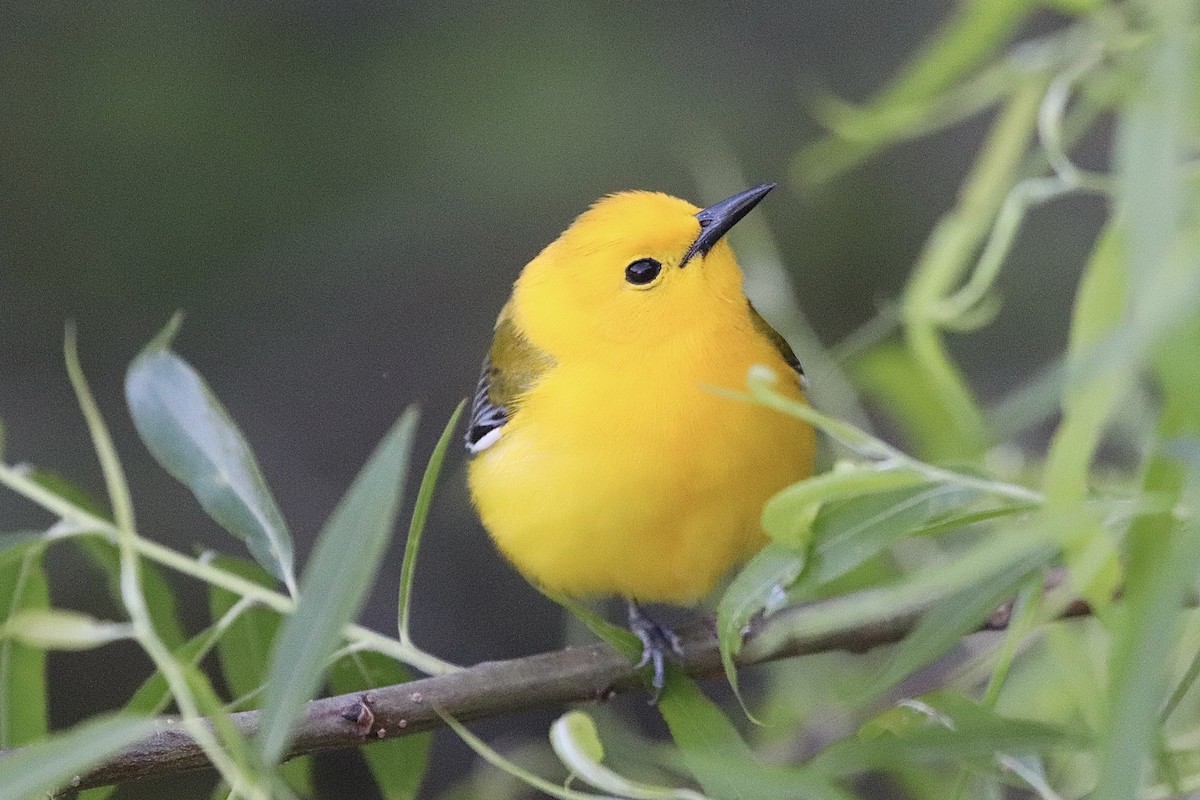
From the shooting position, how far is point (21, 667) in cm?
108

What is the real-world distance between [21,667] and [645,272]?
829mm

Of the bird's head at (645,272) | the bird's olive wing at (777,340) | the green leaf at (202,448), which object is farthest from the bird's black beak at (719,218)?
the green leaf at (202,448)

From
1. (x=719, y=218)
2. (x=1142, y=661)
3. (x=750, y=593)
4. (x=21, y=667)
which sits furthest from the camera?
(x=719, y=218)

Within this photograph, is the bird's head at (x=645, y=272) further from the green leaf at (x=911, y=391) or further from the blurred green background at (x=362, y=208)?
the blurred green background at (x=362, y=208)

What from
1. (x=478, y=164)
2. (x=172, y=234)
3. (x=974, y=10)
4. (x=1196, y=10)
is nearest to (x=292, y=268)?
(x=172, y=234)

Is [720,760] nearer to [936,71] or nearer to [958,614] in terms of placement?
[958,614]

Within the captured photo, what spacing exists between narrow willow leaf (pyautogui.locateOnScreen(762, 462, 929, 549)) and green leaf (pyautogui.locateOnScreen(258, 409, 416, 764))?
208mm

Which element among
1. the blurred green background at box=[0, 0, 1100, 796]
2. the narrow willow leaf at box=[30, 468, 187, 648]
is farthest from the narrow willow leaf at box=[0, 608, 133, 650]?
the blurred green background at box=[0, 0, 1100, 796]

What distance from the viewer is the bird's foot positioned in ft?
3.77

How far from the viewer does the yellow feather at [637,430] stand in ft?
4.70

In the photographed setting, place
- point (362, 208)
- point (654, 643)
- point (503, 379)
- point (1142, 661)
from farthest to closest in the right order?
point (362, 208) < point (503, 379) < point (654, 643) < point (1142, 661)

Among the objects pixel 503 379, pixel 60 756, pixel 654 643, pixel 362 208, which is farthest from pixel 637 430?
pixel 362 208

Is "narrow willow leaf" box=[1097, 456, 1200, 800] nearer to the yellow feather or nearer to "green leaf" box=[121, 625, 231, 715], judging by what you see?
"green leaf" box=[121, 625, 231, 715]

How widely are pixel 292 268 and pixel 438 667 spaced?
2.34m
